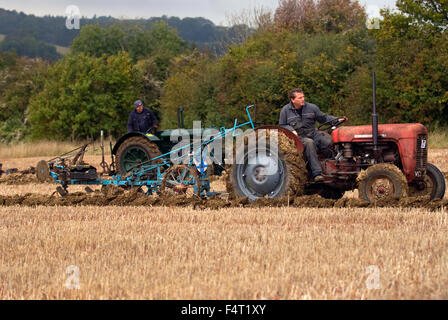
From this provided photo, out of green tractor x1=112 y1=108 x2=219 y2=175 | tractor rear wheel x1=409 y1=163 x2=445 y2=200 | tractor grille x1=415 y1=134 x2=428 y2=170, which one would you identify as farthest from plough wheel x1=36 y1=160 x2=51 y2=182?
tractor grille x1=415 y1=134 x2=428 y2=170

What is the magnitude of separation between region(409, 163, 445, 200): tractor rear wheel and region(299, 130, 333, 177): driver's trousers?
1.39 meters

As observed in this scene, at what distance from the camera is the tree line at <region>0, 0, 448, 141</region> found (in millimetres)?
24875

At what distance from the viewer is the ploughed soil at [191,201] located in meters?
8.30

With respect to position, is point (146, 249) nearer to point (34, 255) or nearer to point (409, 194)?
point (34, 255)

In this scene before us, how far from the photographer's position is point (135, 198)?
9.96 metres

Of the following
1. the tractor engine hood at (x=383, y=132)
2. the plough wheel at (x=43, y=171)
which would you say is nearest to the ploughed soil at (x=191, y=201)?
the tractor engine hood at (x=383, y=132)

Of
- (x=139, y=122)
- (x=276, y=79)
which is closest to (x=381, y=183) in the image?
(x=139, y=122)

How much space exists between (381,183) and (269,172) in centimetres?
157

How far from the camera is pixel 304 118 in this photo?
9.06 meters

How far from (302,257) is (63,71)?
119 feet

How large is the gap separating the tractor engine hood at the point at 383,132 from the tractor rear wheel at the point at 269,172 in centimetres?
71

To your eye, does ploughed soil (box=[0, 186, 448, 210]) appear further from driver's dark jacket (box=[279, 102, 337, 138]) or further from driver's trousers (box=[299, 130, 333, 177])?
driver's dark jacket (box=[279, 102, 337, 138])

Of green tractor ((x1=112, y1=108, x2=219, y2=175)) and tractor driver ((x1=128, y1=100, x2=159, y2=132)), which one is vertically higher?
tractor driver ((x1=128, y1=100, x2=159, y2=132))
